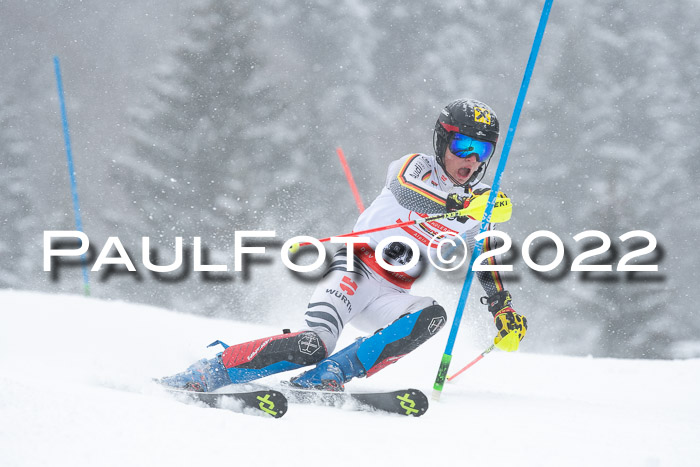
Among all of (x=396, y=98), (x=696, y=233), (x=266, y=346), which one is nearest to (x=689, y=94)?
(x=696, y=233)

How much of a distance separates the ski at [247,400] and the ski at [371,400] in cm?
39

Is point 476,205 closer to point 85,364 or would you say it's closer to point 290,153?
point 85,364

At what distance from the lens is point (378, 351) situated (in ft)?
11.6

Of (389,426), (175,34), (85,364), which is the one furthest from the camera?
(175,34)

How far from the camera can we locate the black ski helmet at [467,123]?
Result: 3844mm

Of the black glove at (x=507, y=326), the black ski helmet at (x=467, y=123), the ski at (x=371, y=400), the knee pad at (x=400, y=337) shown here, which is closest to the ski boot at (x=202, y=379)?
the ski at (x=371, y=400)

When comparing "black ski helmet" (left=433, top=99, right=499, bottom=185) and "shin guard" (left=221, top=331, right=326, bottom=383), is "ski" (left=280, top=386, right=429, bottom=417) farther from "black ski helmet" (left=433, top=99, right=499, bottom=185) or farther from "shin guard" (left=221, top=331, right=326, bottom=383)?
"black ski helmet" (left=433, top=99, right=499, bottom=185)

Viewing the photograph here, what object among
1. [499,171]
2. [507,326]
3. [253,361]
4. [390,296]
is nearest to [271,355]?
[253,361]

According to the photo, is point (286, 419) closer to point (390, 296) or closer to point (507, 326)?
point (390, 296)

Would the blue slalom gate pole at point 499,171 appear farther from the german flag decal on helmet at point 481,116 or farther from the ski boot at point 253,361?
the ski boot at point 253,361

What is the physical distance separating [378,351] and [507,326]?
2.84 ft

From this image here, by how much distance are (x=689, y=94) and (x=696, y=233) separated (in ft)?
16.6

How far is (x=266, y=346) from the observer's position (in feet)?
11.2

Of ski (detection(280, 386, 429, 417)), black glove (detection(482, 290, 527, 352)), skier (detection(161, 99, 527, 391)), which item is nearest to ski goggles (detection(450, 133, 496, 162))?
skier (detection(161, 99, 527, 391))
